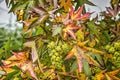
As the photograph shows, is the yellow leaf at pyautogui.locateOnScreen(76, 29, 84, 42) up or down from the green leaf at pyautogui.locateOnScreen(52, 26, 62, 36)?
down

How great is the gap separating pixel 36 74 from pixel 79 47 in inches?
5.5

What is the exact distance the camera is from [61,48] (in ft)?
2.97

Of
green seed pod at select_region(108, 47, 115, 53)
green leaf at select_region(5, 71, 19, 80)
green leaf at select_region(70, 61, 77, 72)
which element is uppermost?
green seed pod at select_region(108, 47, 115, 53)

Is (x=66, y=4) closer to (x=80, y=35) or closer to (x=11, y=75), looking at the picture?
(x=80, y=35)

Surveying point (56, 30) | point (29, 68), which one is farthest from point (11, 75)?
point (56, 30)

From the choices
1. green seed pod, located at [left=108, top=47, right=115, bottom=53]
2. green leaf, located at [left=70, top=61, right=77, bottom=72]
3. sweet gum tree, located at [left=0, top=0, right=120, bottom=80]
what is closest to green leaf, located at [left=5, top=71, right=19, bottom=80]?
sweet gum tree, located at [left=0, top=0, right=120, bottom=80]

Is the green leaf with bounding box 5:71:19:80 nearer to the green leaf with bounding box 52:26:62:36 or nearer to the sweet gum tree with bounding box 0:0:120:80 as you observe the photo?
the sweet gum tree with bounding box 0:0:120:80

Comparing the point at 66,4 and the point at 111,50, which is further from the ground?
the point at 66,4

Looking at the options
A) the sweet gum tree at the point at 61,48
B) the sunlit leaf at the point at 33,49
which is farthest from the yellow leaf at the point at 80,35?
the sunlit leaf at the point at 33,49

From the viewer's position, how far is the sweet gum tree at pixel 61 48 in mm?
909

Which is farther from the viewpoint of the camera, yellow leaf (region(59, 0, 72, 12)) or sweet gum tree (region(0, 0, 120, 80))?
yellow leaf (region(59, 0, 72, 12))

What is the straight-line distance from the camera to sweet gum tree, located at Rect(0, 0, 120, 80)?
2.98 ft

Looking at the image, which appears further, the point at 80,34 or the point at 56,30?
the point at 80,34

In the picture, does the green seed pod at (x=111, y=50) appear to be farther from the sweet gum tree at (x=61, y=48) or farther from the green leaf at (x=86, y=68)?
the green leaf at (x=86, y=68)
